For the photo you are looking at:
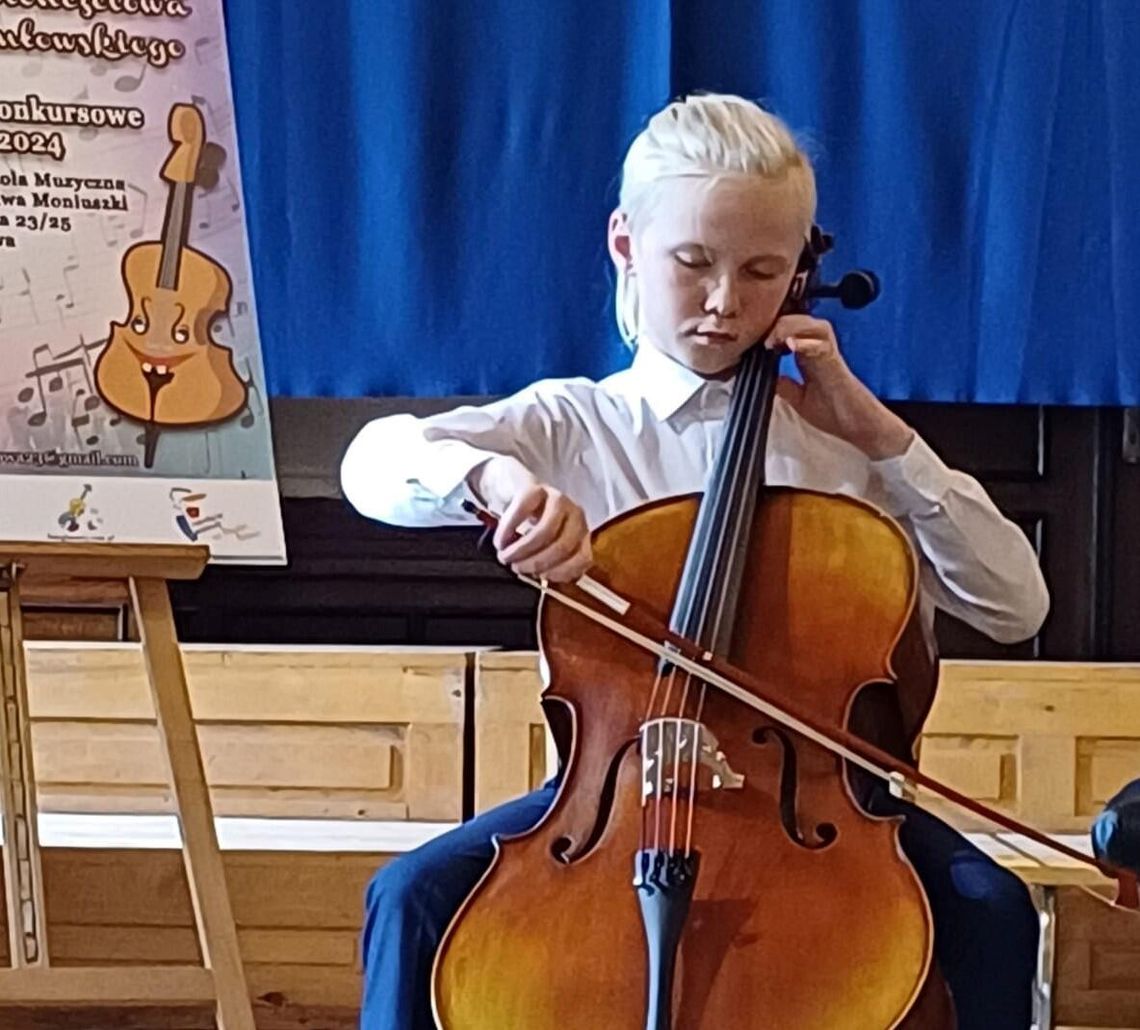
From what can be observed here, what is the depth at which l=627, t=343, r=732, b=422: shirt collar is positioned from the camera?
1.34m

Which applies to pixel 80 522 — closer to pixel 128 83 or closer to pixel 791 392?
pixel 128 83

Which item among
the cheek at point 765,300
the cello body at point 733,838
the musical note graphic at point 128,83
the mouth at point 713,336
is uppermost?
the musical note graphic at point 128,83

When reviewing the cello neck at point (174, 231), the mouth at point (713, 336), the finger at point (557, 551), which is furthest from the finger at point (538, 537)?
the cello neck at point (174, 231)

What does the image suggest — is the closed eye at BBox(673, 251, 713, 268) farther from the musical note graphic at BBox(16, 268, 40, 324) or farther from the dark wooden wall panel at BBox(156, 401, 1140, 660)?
the dark wooden wall panel at BBox(156, 401, 1140, 660)

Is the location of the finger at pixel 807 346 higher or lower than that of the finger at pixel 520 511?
higher

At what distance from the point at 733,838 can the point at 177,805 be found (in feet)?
2.13

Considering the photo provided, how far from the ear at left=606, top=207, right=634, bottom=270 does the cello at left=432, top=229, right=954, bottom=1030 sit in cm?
→ 14

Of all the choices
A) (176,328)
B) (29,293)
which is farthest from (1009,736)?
(29,293)

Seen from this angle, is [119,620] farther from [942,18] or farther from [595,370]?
[942,18]

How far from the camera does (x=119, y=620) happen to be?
2.39 metres

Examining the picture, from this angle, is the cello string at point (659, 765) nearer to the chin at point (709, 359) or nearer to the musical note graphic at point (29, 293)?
the chin at point (709, 359)

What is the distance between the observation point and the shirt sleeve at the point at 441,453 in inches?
48.8

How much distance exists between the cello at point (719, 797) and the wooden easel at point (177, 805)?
0.50 m

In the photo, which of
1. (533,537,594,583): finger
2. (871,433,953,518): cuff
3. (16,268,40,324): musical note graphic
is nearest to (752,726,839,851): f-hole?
(533,537,594,583): finger
